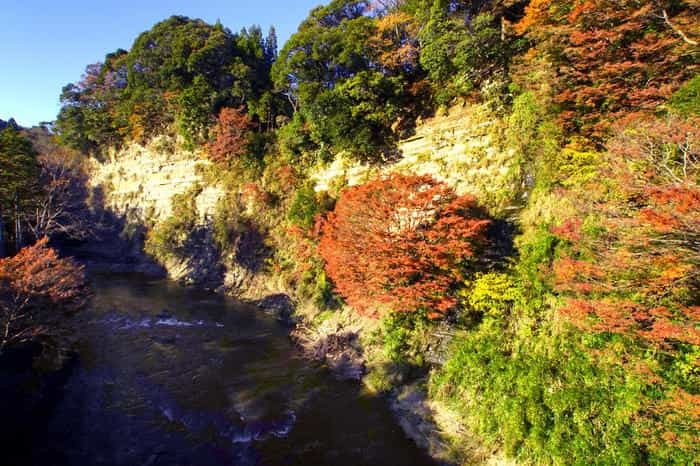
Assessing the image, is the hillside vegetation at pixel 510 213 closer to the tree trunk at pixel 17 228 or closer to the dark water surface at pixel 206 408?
the tree trunk at pixel 17 228

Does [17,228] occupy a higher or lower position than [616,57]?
lower

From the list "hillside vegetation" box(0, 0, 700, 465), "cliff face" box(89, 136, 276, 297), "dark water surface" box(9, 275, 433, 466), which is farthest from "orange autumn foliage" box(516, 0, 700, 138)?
"cliff face" box(89, 136, 276, 297)

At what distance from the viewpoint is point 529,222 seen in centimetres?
1312

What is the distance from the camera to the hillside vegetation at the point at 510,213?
7656 millimetres

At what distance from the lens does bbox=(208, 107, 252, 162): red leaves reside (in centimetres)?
2866

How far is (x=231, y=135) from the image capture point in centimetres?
2889

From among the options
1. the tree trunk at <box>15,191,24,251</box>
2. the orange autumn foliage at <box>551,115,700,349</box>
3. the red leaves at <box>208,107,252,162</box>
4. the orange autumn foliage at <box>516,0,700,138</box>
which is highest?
the red leaves at <box>208,107,252,162</box>

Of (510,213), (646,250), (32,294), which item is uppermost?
(510,213)

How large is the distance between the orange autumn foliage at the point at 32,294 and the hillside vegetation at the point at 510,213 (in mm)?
10608

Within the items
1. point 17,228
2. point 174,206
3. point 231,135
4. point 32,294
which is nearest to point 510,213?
point 32,294

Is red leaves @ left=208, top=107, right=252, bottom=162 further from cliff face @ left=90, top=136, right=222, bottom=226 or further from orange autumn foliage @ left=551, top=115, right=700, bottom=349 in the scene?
orange autumn foliage @ left=551, top=115, right=700, bottom=349

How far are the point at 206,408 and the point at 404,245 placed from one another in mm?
9145

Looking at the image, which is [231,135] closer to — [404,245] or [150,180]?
[150,180]

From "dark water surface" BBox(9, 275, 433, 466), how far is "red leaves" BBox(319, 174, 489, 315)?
4173 mm
